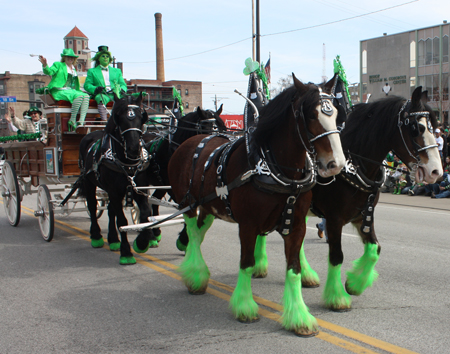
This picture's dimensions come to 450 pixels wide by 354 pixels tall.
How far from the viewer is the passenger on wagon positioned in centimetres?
787

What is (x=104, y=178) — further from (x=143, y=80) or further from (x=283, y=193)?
(x=143, y=80)

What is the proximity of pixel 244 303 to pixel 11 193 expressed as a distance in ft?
23.1

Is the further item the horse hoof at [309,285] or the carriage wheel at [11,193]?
the carriage wheel at [11,193]

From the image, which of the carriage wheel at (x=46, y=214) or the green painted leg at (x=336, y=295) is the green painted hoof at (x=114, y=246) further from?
the green painted leg at (x=336, y=295)

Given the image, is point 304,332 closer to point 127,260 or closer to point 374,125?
point 374,125

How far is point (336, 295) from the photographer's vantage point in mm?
4500

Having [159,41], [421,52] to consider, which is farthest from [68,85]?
[159,41]

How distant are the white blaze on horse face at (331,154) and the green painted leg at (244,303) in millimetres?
1263

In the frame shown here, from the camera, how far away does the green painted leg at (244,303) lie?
13.8 ft

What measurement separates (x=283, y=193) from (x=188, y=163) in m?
1.85

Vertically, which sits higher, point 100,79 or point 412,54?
point 412,54

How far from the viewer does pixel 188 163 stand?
219 inches

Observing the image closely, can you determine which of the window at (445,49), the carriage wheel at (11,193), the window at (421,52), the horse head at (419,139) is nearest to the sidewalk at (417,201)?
the horse head at (419,139)

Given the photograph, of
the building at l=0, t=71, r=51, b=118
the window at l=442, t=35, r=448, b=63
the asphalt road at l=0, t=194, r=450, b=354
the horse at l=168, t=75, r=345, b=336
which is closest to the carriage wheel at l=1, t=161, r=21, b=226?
the asphalt road at l=0, t=194, r=450, b=354
